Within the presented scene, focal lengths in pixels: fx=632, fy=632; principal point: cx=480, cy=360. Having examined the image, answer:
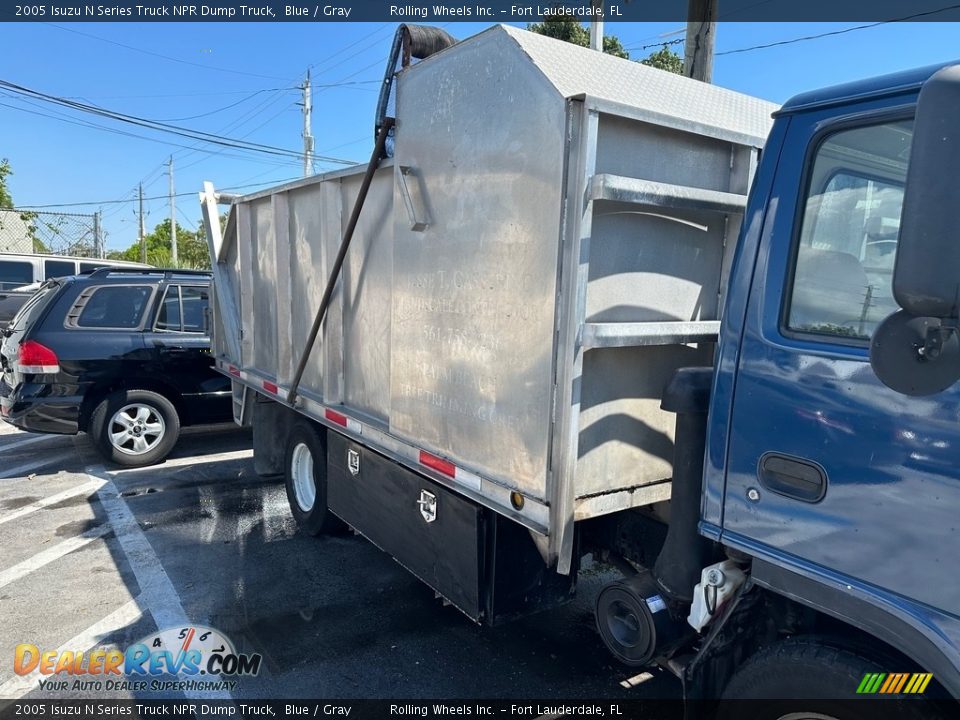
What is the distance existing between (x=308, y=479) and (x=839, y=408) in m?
4.20

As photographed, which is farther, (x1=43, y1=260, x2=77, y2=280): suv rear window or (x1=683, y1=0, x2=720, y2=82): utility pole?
(x1=43, y1=260, x2=77, y2=280): suv rear window

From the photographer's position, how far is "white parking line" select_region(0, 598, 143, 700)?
126 inches

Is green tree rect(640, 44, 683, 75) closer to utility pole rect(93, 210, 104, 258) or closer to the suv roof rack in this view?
the suv roof rack

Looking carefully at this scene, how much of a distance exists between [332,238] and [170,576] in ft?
8.61

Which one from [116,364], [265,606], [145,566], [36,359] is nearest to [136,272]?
[116,364]

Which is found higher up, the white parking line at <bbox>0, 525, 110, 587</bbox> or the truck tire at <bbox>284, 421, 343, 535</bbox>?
the truck tire at <bbox>284, 421, 343, 535</bbox>

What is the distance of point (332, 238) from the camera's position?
4.10 metres

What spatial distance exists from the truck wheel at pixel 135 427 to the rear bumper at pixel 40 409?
0.23 meters

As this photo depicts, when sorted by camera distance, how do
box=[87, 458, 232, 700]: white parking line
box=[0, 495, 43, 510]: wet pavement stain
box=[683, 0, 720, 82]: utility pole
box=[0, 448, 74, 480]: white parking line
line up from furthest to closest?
1. box=[683, 0, 720, 82]: utility pole
2. box=[0, 448, 74, 480]: white parking line
3. box=[0, 495, 43, 510]: wet pavement stain
4. box=[87, 458, 232, 700]: white parking line

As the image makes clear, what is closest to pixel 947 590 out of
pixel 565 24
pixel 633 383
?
pixel 633 383

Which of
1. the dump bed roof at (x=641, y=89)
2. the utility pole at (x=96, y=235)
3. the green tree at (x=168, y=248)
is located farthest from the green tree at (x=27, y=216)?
the dump bed roof at (x=641, y=89)

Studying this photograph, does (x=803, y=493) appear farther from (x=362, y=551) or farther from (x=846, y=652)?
(x=362, y=551)

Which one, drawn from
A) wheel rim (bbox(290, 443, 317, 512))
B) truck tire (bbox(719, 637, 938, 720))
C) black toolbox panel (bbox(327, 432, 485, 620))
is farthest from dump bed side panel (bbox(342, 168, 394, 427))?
truck tire (bbox(719, 637, 938, 720))

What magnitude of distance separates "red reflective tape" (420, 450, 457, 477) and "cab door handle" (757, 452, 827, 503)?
1.41m
